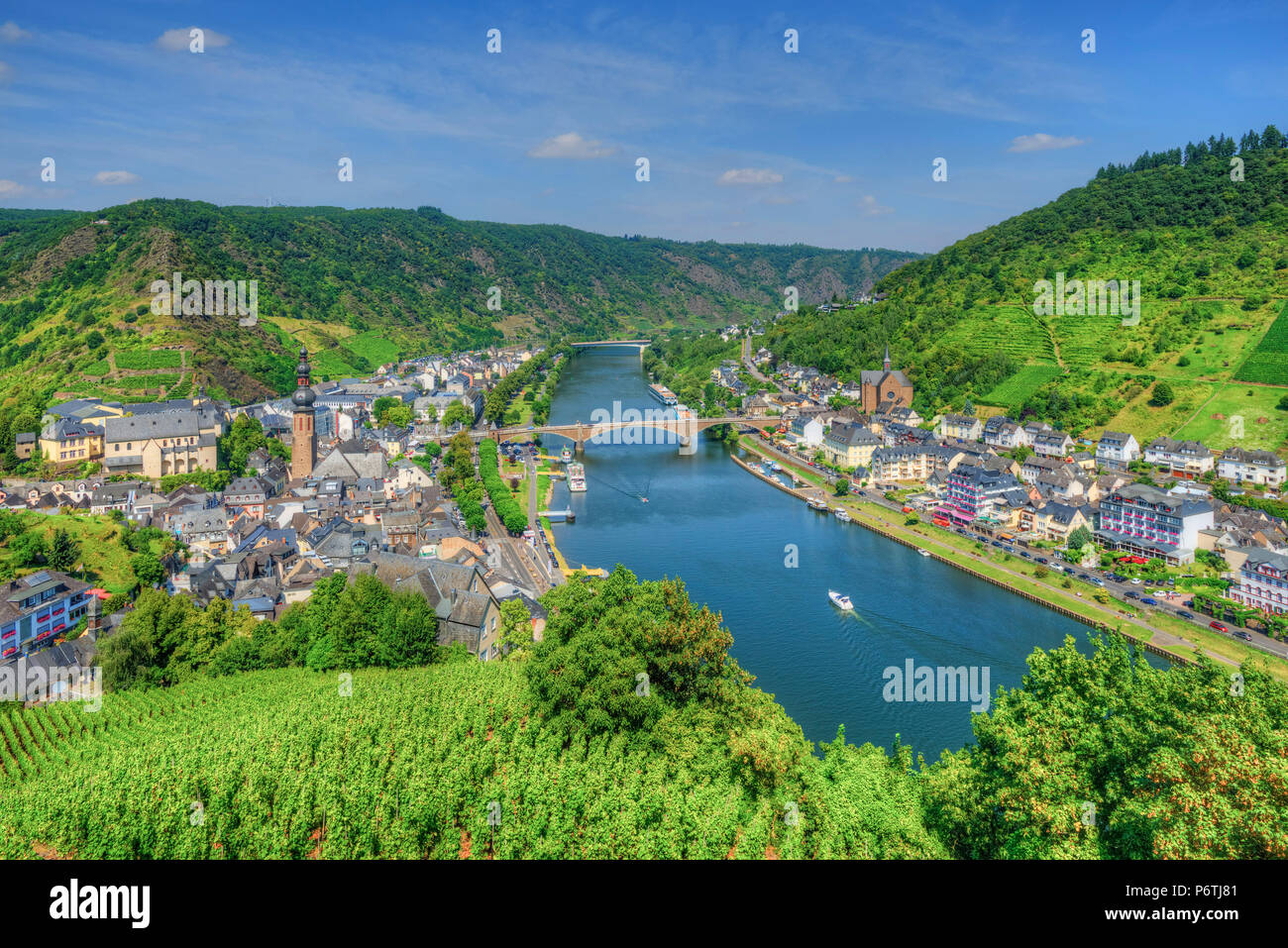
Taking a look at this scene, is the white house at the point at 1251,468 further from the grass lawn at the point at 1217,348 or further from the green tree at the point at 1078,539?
the green tree at the point at 1078,539

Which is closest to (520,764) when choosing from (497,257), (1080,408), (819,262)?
(1080,408)

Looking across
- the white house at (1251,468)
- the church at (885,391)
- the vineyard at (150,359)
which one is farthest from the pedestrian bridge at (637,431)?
the white house at (1251,468)

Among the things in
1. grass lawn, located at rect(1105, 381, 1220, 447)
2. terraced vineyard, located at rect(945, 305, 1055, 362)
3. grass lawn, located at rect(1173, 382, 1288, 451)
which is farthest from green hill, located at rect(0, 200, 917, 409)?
grass lawn, located at rect(1173, 382, 1288, 451)

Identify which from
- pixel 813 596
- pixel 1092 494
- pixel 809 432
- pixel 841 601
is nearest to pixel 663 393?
pixel 809 432

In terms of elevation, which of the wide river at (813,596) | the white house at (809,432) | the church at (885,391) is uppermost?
the church at (885,391)

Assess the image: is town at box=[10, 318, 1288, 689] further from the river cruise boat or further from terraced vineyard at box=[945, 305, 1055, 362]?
the river cruise boat
